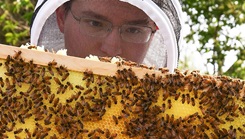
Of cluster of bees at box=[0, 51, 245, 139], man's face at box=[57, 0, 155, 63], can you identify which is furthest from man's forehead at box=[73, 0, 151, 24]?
cluster of bees at box=[0, 51, 245, 139]

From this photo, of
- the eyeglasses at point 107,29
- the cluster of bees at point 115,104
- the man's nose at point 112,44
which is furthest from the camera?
the eyeglasses at point 107,29

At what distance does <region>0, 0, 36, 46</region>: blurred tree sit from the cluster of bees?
5.87 metres

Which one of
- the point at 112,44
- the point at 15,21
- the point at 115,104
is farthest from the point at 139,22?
the point at 15,21

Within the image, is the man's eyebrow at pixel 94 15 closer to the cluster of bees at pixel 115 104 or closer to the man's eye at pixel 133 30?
the man's eye at pixel 133 30

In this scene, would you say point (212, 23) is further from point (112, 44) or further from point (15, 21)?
point (112, 44)

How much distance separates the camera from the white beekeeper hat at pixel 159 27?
3510 mm

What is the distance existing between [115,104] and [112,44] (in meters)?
1.06

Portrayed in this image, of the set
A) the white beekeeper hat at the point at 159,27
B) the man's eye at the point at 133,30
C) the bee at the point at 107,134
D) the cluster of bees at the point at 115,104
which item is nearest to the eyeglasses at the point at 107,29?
the man's eye at the point at 133,30

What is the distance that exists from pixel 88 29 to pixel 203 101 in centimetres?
138

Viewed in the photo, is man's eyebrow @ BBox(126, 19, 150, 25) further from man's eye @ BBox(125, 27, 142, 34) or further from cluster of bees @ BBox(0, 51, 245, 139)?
cluster of bees @ BBox(0, 51, 245, 139)

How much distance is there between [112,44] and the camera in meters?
3.53

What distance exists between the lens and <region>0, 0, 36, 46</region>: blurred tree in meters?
8.41

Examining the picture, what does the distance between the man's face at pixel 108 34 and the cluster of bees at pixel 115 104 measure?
1021 millimetres

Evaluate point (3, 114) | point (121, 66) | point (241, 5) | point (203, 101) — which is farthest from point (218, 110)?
point (241, 5)
